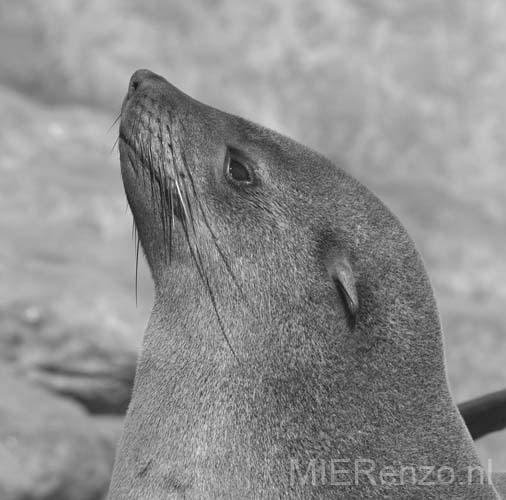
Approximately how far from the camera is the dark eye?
3818mm

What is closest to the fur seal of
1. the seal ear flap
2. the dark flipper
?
the seal ear flap

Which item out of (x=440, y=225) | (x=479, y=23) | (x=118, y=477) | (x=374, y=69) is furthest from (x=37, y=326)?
(x=479, y=23)

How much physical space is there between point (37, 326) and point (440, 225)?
23.1ft

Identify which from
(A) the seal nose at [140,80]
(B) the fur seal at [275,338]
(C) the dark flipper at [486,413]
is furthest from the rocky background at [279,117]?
(B) the fur seal at [275,338]

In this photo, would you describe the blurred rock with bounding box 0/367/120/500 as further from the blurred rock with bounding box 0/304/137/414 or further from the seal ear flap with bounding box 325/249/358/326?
the seal ear flap with bounding box 325/249/358/326

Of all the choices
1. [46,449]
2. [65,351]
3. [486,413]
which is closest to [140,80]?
[486,413]

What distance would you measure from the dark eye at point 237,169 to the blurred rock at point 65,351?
559 centimetres

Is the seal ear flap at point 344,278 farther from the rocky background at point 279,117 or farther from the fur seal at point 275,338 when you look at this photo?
the rocky background at point 279,117

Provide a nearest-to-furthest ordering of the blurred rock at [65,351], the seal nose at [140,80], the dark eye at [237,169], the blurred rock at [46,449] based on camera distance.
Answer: the dark eye at [237,169] → the seal nose at [140,80] → the blurred rock at [46,449] → the blurred rock at [65,351]

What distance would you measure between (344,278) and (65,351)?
20.0 feet

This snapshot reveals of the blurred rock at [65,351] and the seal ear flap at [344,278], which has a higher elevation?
the blurred rock at [65,351]

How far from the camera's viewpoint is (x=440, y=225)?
557 inches

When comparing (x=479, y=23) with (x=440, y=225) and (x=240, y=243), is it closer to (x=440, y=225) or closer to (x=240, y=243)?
(x=440, y=225)

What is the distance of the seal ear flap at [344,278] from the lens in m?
3.52
